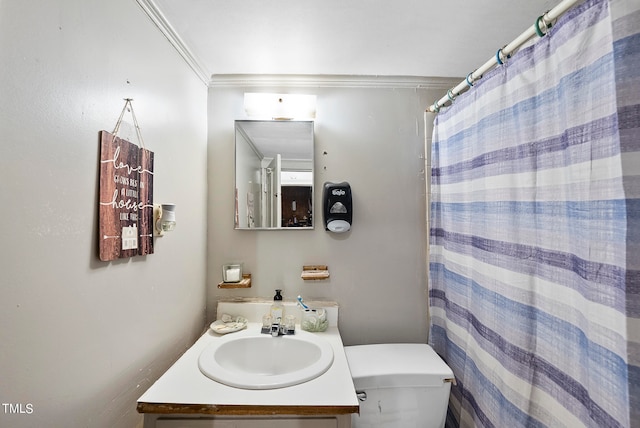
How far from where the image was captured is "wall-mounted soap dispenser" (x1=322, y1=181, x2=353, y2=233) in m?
1.52

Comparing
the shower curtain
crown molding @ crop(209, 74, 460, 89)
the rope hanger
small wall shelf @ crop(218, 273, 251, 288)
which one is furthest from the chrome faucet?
crown molding @ crop(209, 74, 460, 89)

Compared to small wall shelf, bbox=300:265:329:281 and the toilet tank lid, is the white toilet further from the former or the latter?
small wall shelf, bbox=300:265:329:281

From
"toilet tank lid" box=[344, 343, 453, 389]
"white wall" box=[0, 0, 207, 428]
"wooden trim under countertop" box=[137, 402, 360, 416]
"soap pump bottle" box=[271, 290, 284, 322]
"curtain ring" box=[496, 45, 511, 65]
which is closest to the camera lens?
"white wall" box=[0, 0, 207, 428]

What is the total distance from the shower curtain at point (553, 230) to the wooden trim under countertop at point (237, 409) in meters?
0.59

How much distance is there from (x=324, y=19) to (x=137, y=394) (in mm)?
1503

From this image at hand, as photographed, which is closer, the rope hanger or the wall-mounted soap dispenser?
the rope hanger

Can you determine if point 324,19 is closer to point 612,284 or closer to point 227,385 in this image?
point 612,284

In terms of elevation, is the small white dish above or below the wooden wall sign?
below

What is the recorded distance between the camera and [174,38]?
47.5 inches

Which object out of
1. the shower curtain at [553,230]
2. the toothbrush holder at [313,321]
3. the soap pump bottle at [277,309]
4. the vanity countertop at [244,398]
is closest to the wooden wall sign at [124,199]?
the vanity countertop at [244,398]

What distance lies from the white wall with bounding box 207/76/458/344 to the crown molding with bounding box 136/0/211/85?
0.12 metres

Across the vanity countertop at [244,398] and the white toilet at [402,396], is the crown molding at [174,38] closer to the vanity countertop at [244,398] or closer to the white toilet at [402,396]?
the vanity countertop at [244,398]

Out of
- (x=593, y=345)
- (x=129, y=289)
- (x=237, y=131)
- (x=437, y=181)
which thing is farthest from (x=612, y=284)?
(x=237, y=131)

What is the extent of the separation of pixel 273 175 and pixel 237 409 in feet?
3.44
